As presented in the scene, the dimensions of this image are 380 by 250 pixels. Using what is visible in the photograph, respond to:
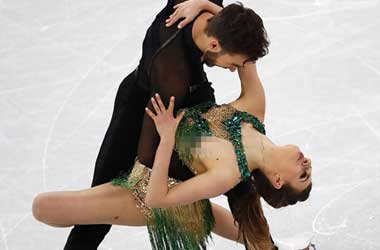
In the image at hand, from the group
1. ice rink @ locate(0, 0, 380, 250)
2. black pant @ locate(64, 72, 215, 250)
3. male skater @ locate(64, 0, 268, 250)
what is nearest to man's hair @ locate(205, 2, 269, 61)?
male skater @ locate(64, 0, 268, 250)

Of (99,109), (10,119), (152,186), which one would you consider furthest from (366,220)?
(10,119)

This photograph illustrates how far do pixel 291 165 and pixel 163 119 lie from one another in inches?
18.8

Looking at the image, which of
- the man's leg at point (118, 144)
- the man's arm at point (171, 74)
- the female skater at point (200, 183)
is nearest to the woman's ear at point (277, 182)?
the female skater at point (200, 183)

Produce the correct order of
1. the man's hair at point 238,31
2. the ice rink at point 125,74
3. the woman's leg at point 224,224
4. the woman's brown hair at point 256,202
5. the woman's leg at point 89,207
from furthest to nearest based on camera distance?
the ice rink at point 125,74 → the woman's leg at point 224,224 → the woman's leg at point 89,207 → the woman's brown hair at point 256,202 → the man's hair at point 238,31

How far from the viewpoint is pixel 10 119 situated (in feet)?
14.5

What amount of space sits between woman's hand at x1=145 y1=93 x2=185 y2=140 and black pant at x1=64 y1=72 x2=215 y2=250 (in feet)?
0.65

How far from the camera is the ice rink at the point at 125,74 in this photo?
359 cm

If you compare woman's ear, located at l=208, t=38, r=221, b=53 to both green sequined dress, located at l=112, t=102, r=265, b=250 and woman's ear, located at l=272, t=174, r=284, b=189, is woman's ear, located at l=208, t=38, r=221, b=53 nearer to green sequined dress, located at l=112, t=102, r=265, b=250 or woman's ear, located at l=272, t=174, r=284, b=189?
green sequined dress, located at l=112, t=102, r=265, b=250

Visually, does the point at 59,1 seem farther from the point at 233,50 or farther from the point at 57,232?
the point at 233,50

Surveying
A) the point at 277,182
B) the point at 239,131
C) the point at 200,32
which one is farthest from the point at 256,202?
the point at 200,32

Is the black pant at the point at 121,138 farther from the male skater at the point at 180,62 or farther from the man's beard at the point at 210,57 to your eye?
the man's beard at the point at 210,57

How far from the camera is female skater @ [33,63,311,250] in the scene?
8.90 feet

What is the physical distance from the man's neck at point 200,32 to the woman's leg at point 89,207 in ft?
2.24

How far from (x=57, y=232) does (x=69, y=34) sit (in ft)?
6.02
